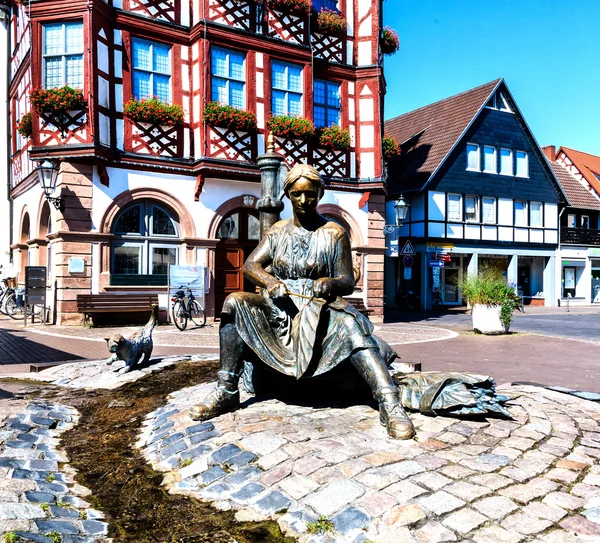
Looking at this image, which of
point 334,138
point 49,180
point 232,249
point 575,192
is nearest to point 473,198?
point 575,192

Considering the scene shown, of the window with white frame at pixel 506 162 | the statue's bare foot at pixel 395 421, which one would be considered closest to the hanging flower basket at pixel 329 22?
the window with white frame at pixel 506 162

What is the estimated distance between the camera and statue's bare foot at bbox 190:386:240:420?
382 cm

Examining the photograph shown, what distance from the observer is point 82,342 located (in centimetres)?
1058

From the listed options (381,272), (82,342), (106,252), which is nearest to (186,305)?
(106,252)

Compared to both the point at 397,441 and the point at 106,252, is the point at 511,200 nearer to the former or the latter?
the point at 106,252

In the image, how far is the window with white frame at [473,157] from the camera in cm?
2633

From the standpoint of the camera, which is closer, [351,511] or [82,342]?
[351,511]

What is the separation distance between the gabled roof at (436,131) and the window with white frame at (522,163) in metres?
3.47

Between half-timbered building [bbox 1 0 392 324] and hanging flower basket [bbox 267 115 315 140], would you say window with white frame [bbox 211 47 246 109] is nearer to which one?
half-timbered building [bbox 1 0 392 324]

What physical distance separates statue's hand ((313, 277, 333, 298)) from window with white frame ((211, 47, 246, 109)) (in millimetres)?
12488

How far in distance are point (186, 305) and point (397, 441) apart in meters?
11.0

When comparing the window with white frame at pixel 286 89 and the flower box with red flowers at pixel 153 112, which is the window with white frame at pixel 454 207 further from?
the flower box with red flowers at pixel 153 112

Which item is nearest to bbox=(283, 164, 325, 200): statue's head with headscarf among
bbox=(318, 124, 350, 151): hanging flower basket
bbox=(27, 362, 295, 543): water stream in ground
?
bbox=(27, 362, 295, 543): water stream in ground

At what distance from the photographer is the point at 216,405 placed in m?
3.85
